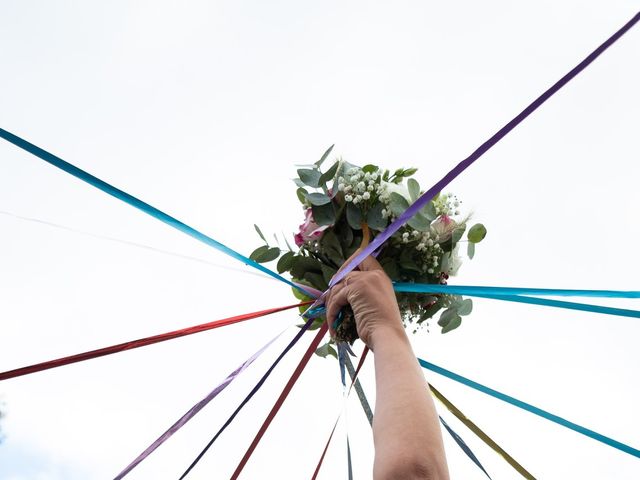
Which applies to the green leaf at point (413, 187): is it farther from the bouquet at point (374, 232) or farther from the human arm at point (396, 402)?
the human arm at point (396, 402)

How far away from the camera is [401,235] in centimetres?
277

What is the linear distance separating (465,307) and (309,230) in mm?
954

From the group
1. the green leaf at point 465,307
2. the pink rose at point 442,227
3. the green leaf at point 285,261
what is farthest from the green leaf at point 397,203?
the green leaf at point 465,307

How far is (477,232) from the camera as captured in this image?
2877 millimetres

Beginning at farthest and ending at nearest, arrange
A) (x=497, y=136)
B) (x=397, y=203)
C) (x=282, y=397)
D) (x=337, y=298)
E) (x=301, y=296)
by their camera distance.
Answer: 1. (x=301, y=296)
2. (x=282, y=397)
3. (x=397, y=203)
4. (x=337, y=298)
5. (x=497, y=136)

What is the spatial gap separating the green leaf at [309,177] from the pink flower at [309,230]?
14 centimetres

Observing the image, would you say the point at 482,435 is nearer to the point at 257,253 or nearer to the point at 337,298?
the point at 337,298

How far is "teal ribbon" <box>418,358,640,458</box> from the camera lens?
2664 millimetres

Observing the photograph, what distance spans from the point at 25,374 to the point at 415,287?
165 centimetres

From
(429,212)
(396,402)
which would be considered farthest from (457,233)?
(396,402)

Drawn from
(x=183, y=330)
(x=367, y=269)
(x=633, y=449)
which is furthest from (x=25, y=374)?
(x=633, y=449)

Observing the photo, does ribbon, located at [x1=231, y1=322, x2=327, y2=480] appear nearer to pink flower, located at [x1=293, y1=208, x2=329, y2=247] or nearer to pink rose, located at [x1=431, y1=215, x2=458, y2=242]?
pink flower, located at [x1=293, y1=208, x2=329, y2=247]

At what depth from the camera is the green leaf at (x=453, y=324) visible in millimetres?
3049

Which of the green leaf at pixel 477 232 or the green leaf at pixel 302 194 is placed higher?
the green leaf at pixel 302 194
